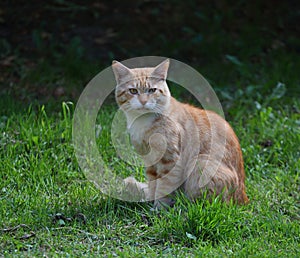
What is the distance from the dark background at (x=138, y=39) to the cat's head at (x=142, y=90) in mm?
2084

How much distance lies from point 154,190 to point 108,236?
71cm

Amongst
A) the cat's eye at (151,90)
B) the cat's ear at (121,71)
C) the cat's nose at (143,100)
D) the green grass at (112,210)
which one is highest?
the cat's ear at (121,71)

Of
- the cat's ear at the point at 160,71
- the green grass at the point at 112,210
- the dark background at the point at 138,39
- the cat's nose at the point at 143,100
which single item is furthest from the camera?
the dark background at the point at 138,39

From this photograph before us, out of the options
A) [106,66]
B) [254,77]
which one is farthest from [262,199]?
[106,66]

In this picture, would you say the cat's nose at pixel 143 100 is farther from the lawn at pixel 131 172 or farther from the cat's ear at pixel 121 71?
the lawn at pixel 131 172

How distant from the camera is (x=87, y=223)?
4.69 metres

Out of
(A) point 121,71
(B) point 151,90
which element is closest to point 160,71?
(B) point 151,90

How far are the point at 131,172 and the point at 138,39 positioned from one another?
3.20 m

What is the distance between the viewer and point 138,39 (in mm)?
8320

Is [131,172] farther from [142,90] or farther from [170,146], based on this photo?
[142,90]

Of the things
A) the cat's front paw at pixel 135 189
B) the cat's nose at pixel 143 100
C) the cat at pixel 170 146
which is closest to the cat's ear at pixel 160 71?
the cat at pixel 170 146

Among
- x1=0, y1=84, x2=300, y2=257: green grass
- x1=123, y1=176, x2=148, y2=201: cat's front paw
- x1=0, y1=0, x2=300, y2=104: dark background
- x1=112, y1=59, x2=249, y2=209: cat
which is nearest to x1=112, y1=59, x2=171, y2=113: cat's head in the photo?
x1=112, y1=59, x2=249, y2=209: cat

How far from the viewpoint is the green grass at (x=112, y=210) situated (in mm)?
4379

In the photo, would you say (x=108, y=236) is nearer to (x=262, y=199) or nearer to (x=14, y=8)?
(x=262, y=199)
